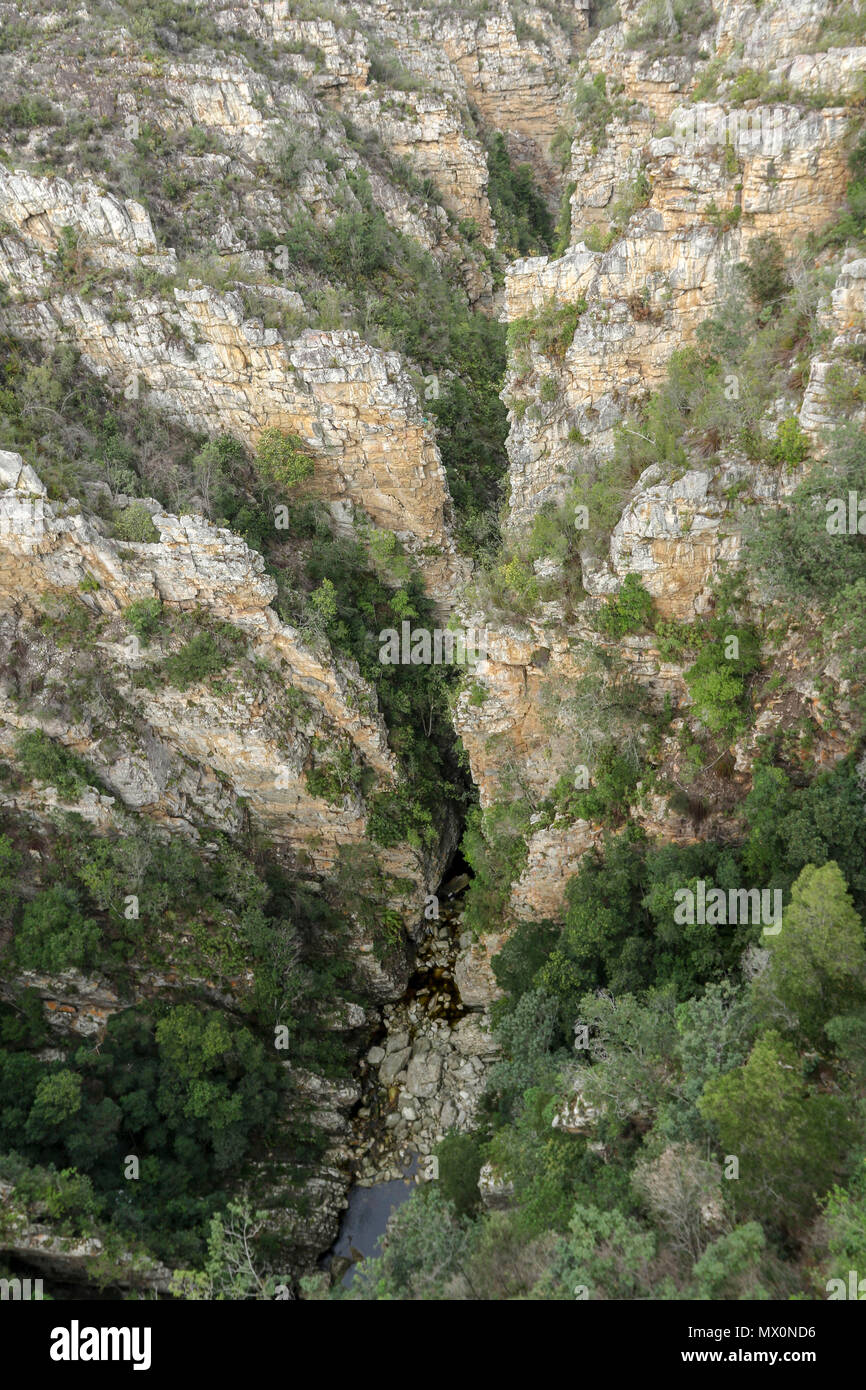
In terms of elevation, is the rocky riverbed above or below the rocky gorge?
below

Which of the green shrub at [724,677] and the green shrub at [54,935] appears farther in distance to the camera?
the green shrub at [54,935]

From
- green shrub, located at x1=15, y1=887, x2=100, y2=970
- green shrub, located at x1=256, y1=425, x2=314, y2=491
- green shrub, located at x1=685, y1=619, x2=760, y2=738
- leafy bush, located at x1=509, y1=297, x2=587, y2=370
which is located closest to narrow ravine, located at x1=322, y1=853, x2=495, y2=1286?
green shrub, located at x1=15, y1=887, x2=100, y2=970

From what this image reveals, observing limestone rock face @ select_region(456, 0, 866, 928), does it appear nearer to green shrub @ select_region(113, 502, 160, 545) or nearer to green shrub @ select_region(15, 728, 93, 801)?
green shrub @ select_region(113, 502, 160, 545)

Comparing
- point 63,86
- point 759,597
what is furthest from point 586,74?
point 759,597

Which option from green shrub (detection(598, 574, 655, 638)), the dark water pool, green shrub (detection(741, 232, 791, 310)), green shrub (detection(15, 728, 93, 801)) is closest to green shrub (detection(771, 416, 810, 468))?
green shrub (detection(741, 232, 791, 310))

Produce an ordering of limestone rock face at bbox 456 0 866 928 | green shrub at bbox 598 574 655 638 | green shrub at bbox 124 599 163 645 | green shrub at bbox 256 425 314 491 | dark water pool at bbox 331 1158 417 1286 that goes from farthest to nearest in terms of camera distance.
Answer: green shrub at bbox 256 425 314 491 < green shrub at bbox 124 599 163 645 < dark water pool at bbox 331 1158 417 1286 < green shrub at bbox 598 574 655 638 < limestone rock face at bbox 456 0 866 928

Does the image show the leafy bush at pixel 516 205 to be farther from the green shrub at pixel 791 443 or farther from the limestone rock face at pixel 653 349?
the green shrub at pixel 791 443

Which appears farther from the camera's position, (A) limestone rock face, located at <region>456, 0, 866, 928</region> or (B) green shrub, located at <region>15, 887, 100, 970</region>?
(B) green shrub, located at <region>15, 887, 100, 970</region>

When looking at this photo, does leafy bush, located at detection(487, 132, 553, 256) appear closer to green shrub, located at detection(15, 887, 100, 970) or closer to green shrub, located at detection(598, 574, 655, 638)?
green shrub, located at detection(598, 574, 655, 638)

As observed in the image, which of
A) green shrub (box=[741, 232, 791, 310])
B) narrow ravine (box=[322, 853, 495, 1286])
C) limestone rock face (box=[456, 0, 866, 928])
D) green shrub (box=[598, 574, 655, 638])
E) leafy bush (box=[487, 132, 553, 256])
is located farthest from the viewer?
leafy bush (box=[487, 132, 553, 256])

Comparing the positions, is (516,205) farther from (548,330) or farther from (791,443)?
(791,443)

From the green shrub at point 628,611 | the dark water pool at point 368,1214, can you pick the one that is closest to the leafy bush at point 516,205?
the green shrub at point 628,611

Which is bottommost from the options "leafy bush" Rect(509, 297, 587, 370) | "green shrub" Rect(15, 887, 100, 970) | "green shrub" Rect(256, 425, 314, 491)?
"green shrub" Rect(15, 887, 100, 970)
